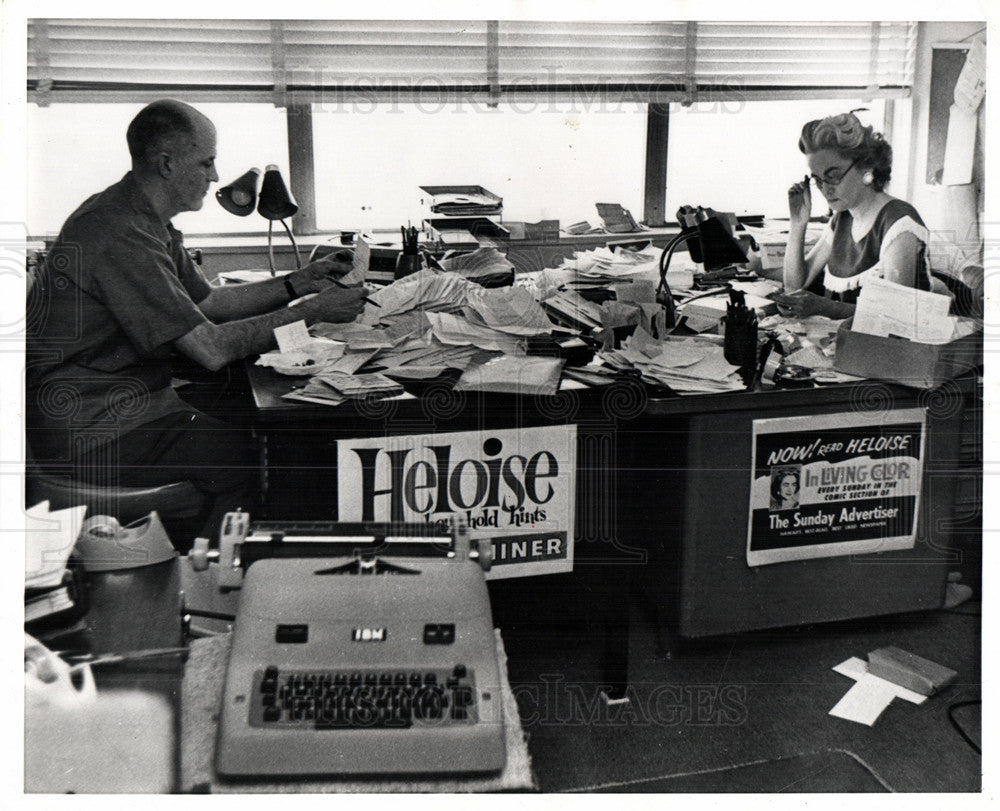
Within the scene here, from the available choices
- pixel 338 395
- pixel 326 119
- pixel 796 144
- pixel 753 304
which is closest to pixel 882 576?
pixel 753 304

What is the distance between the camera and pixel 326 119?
2.08 metres

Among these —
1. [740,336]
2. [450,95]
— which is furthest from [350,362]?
[740,336]

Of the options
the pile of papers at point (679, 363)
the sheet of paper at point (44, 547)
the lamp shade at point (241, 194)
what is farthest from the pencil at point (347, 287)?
the sheet of paper at point (44, 547)

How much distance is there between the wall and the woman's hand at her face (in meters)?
0.23

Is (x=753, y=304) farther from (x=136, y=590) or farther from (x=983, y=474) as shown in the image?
(x=136, y=590)

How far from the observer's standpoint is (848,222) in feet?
8.62

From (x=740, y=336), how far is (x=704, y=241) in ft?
1.22

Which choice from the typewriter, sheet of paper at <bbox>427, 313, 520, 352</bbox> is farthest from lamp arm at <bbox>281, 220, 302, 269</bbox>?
the typewriter

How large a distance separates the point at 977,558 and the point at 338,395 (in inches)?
59.8

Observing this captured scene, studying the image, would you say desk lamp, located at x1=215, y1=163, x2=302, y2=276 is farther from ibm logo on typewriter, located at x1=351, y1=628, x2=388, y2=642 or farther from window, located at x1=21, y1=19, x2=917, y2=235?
ibm logo on typewriter, located at x1=351, y1=628, x2=388, y2=642

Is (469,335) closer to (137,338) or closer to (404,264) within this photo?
(404,264)

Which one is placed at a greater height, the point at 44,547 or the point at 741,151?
the point at 741,151

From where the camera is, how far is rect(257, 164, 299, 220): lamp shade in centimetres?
223

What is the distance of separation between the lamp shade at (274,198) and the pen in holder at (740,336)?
3.48ft
